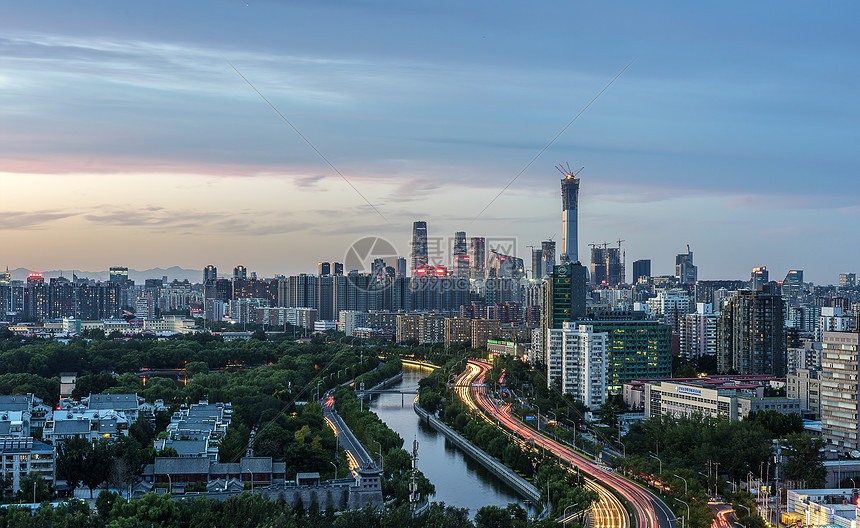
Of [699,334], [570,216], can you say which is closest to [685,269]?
[570,216]

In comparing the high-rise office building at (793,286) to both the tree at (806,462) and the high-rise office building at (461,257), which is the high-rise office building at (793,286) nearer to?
the high-rise office building at (461,257)

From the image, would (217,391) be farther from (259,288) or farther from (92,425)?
(259,288)

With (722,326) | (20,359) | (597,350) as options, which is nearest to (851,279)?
(722,326)

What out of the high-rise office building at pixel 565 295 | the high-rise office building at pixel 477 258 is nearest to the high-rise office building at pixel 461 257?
the high-rise office building at pixel 477 258

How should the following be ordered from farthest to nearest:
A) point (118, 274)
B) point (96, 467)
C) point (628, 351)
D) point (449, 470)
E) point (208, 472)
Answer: point (118, 274)
point (628, 351)
point (449, 470)
point (208, 472)
point (96, 467)

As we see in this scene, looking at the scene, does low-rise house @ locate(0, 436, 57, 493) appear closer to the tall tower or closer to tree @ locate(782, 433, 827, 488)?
tree @ locate(782, 433, 827, 488)

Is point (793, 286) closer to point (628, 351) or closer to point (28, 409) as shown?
point (628, 351)

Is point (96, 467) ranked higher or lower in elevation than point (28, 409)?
lower
